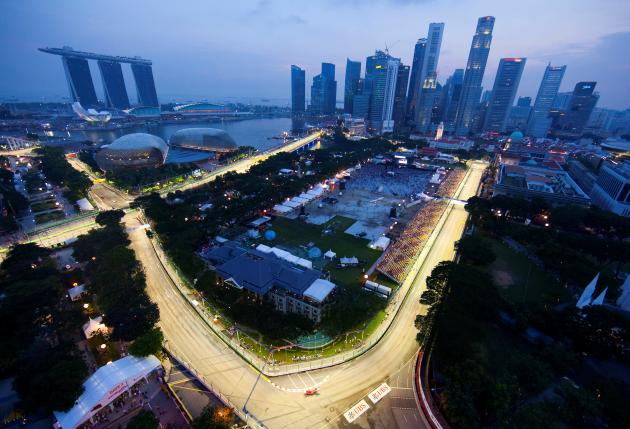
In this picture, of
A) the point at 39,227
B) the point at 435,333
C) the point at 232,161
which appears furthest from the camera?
the point at 232,161

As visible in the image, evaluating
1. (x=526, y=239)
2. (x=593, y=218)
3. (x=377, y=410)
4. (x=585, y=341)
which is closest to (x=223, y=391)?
(x=377, y=410)

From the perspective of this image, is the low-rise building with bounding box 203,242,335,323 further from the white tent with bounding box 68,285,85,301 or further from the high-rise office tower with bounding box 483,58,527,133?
the high-rise office tower with bounding box 483,58,527,133

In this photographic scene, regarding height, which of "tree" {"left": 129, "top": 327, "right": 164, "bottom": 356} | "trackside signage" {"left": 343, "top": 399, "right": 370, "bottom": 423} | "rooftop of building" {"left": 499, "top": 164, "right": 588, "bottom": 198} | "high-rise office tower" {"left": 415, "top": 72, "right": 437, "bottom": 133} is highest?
"high-rise office tower" {"left": 415, "top": 72, "right": 437, "bottom": 133}

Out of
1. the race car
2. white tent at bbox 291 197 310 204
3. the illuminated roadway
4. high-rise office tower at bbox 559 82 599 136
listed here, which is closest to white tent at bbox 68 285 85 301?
the illuminated roadway

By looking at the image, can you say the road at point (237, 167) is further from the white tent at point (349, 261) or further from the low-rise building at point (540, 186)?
the low-rise building at point (540, 186)

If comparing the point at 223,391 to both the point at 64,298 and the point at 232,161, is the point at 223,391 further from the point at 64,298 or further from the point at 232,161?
the point at 232,161

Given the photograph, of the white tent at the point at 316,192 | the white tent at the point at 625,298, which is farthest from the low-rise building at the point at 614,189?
the white tent at the point at 316,192

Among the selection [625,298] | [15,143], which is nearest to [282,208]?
[625,298]
